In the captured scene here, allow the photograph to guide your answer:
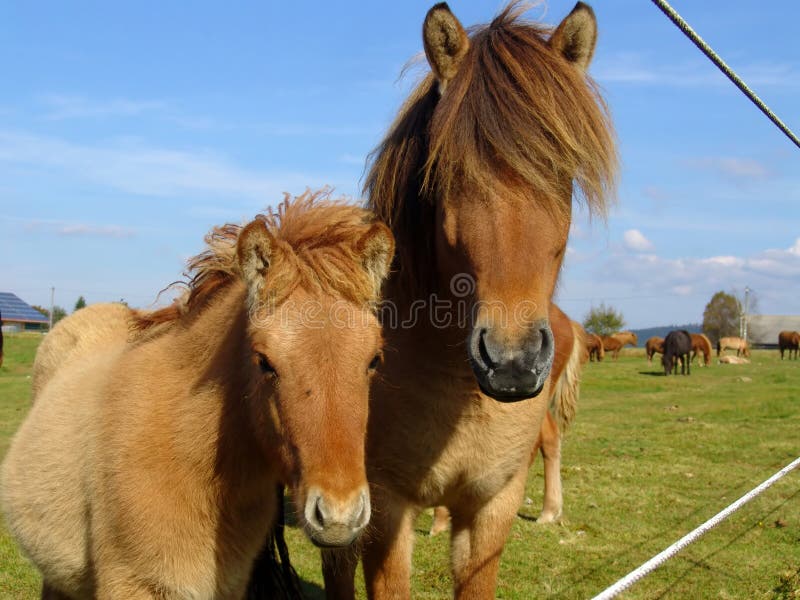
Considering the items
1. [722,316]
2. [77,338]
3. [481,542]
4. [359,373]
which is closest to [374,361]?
[359,373]

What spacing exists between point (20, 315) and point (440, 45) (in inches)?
2038

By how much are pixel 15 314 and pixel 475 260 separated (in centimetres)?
5155

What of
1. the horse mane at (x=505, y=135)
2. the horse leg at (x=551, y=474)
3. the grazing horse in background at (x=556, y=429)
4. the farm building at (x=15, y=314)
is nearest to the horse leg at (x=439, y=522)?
the grazing horse in background at (x=556, y=429)

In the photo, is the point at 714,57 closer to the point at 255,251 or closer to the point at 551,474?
the point at 255,251

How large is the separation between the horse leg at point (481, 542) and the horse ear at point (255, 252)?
1.64 metres

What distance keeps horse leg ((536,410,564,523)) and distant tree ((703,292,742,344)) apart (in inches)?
3005

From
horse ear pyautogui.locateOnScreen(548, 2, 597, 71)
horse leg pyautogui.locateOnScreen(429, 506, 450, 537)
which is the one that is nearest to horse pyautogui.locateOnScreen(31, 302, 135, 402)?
horse ear pyautogui.locateOnScreen(548, 2, 597, 71)

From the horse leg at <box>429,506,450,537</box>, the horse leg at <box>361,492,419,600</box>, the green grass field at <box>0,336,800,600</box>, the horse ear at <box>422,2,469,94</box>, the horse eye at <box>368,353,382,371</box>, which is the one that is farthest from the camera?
the horse leg at <box>429,506,450,537</box>

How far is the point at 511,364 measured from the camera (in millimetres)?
2342

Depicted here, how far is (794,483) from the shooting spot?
26.9 feet

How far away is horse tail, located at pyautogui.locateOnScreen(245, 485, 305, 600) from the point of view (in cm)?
409

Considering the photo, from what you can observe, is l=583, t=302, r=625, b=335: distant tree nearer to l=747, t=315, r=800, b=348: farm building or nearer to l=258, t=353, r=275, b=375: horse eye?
l=747, t=315, r=800, b=348: farm building

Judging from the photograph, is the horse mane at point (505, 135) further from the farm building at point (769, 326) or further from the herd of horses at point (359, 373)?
the farm building at point (769, 326)

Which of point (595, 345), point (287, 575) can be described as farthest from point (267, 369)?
point (595, 345)
